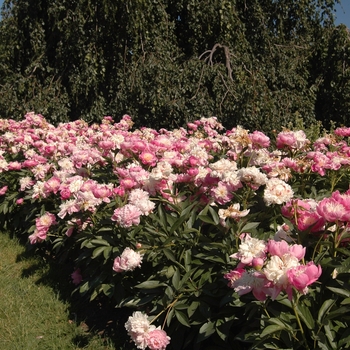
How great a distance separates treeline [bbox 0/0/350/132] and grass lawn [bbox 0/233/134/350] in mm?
3000

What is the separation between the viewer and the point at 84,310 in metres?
2.25

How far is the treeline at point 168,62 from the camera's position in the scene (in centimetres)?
537

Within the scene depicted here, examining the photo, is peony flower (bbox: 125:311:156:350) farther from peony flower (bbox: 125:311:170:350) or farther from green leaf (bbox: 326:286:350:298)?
green leaf (bbox: 326:286:350:298)

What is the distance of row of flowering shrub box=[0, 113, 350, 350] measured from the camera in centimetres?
113

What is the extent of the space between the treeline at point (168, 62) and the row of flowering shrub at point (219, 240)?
288 centimetres

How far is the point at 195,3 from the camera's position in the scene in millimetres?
5906

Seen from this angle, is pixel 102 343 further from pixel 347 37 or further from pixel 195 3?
pixel 347 37

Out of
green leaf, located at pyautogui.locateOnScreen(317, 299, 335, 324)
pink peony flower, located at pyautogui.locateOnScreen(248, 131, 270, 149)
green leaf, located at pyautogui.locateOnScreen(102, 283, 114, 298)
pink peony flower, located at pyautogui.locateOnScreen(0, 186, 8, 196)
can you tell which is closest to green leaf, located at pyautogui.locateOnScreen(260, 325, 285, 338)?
green leaf, located at pyautogui.locateOnScreen(317, 299, 335, 324)

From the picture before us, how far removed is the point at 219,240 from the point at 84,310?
97cm

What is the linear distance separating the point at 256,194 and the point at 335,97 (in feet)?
18.6

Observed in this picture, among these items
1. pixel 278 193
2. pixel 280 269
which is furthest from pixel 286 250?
pixel 278 193

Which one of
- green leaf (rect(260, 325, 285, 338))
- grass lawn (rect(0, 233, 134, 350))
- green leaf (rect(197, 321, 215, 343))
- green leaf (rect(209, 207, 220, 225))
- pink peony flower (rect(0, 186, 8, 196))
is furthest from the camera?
pink peony flower (rect(0, 186, 8, 196))

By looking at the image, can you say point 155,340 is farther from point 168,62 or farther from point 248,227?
point 168,62

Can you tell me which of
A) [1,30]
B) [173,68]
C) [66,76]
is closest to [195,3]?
[173,68]
